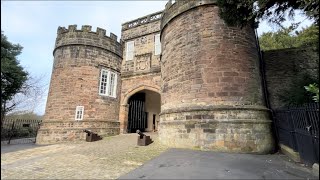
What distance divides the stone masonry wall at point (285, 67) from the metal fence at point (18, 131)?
15.1 metres

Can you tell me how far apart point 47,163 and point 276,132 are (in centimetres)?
862

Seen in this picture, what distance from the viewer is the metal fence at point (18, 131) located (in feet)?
47.5

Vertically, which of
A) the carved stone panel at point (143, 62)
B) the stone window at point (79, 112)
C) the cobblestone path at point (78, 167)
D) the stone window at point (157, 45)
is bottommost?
the cobblestone path at point (78, 167)

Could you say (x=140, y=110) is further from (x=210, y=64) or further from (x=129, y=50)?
(x=210, y=64)

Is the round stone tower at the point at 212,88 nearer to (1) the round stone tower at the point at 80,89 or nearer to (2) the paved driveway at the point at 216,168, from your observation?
(2) the paved driveway at the point at 216,168

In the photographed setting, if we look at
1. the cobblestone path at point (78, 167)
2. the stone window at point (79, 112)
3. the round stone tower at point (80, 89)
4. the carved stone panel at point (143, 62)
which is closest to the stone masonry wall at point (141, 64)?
the carved stone panel at point (143, 62)

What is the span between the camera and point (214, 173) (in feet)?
16.4


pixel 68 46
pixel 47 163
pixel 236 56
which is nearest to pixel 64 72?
pixel 68 46

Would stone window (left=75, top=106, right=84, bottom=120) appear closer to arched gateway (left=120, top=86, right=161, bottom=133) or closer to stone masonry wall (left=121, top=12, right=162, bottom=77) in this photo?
arched gateway (left=120, top=86, right=161, bottom=133)

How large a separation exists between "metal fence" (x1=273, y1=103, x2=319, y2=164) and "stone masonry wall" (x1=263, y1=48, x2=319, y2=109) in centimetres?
373

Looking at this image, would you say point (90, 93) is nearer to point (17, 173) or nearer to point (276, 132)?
point (17, 173)

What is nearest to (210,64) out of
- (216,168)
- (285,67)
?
(216,168)

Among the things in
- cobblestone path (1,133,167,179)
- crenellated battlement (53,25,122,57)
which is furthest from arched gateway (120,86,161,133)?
cobblestone path (1,133,167,179)

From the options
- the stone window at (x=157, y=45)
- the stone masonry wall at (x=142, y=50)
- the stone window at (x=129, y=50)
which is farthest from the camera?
the stone window at (x=129, y=50)
